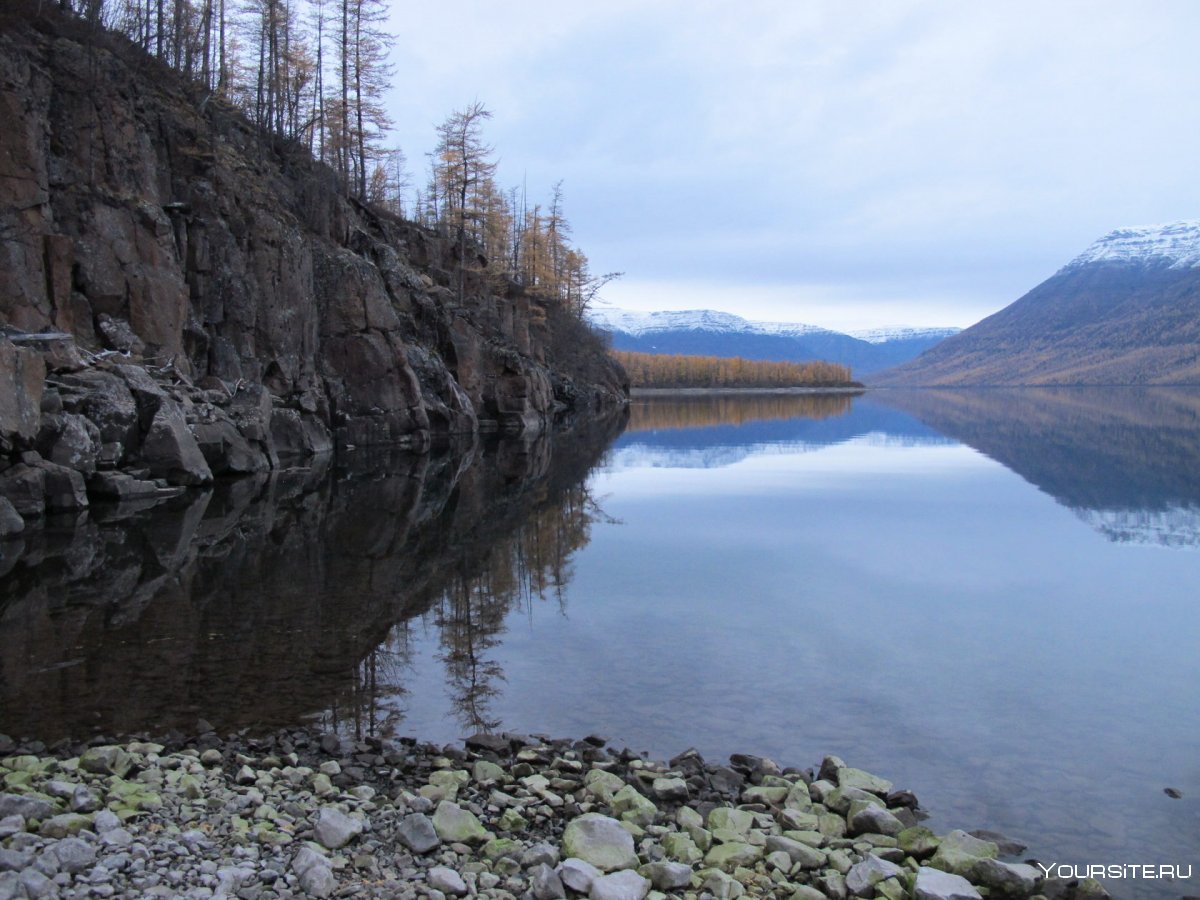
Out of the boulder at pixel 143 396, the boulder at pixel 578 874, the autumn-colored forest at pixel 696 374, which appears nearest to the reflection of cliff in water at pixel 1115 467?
the boulder at pixel 578 874

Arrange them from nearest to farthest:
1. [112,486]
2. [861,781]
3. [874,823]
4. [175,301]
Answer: [874,823]
[861,781]
[112,486]
[175,301]

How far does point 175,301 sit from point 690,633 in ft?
78.6

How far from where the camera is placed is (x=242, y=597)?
502 inches

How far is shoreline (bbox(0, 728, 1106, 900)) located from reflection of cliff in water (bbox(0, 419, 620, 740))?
1394 millimetres

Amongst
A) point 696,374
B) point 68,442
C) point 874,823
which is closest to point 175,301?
point 68,442

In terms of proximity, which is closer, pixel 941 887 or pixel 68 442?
pixel 941 887

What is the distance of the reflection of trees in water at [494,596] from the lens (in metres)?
9.21

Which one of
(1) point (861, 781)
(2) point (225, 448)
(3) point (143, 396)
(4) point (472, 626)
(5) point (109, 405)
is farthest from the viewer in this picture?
(2) point (225, 448)

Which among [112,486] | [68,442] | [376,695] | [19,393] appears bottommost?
[376,695]

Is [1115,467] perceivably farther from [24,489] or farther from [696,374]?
[696,374]

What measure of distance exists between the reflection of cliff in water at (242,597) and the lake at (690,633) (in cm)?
5

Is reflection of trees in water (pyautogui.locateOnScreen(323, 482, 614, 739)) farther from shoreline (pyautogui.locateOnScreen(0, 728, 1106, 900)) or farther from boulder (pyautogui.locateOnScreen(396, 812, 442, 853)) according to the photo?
boulder (pyautogui.locateOnScreen(396, 812, 442, 853))

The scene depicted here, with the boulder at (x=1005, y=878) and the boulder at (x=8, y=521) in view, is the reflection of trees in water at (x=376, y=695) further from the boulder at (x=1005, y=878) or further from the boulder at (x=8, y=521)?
the boulder at (x=8, y=521)

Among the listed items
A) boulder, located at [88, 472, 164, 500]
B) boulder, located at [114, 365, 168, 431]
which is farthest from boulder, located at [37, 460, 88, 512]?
boulder, located at [114, 365, 168, 431]
